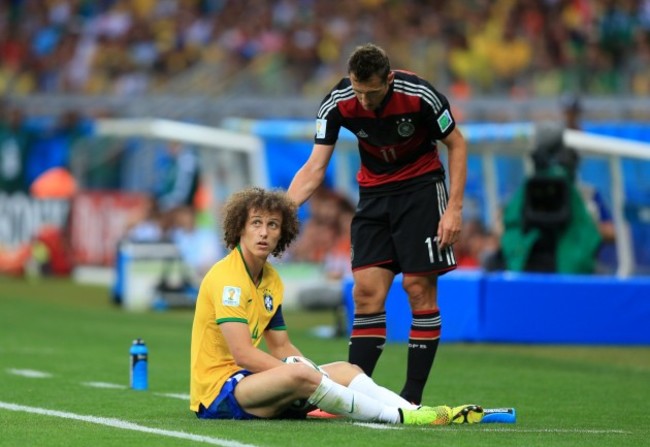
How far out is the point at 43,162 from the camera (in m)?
28.4

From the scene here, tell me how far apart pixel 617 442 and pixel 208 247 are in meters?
16.3

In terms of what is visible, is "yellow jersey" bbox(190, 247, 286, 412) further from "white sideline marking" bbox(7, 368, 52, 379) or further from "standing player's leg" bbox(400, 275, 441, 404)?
"white sideline marking" bbox(7, 368, 52, 379)

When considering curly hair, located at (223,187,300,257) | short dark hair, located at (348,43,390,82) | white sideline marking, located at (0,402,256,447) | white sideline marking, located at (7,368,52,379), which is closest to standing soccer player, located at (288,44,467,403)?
short dark hair, located at (348,43,390,82)

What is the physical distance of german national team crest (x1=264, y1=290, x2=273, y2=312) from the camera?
8.33 m

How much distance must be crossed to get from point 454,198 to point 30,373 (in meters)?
4.17

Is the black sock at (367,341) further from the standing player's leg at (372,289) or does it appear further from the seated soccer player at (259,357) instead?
the seated soccer player at (259,357)

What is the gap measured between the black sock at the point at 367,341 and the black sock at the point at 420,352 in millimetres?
207

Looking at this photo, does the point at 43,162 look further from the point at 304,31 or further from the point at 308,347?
the point at 308,347

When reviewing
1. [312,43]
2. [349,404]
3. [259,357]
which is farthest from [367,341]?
[312,43]

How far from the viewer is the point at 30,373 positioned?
11742mm

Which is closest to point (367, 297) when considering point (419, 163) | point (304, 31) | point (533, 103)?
point (419, 163)

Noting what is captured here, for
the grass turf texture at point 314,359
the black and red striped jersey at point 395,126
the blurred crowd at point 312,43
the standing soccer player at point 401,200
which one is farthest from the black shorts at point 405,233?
the blurred crowd at point 312,43

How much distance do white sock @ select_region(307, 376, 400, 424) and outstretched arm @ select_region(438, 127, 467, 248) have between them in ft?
4.42

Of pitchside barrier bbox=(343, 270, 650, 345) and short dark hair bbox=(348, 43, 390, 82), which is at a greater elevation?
short dark hair bbox=(348, 43, 390, 82)
